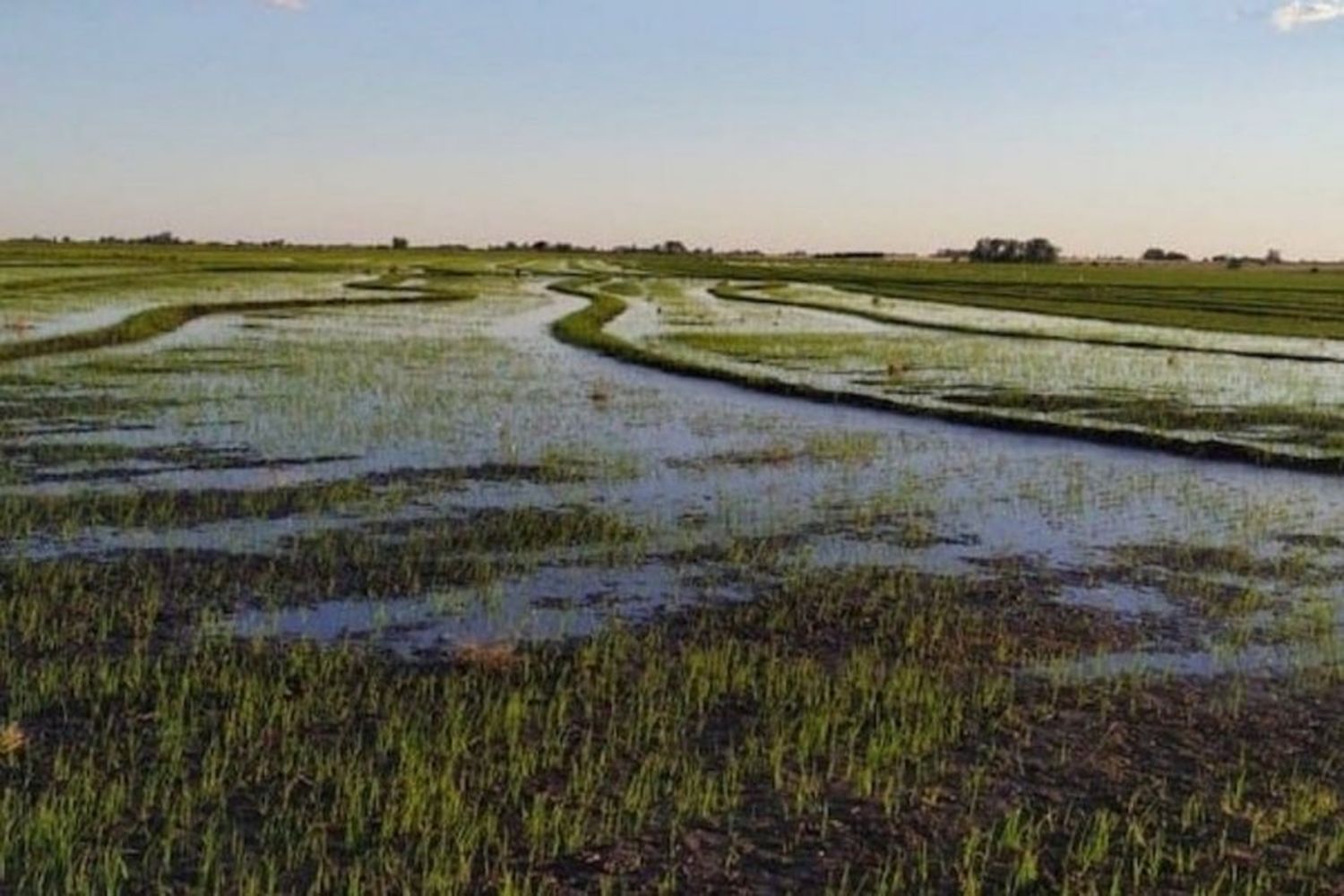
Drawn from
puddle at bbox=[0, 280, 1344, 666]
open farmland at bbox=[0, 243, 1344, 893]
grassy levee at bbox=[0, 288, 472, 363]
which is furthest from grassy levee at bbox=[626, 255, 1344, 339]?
puddle at bbox=[0, 280, 1344, 666]

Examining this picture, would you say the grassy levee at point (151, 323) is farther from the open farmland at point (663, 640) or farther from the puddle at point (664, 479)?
the open farmland at point (663, 640)

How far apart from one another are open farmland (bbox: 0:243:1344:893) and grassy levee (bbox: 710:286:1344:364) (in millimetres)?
8033

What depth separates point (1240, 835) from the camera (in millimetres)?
5484

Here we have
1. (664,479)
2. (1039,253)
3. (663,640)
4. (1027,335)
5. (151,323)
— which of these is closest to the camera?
(663,640)

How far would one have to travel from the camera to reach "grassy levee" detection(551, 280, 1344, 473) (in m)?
14.5

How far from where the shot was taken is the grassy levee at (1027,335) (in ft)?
88.0

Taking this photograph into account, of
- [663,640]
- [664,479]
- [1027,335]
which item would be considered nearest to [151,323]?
[664,479]

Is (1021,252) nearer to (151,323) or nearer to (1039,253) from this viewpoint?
(1039,253)

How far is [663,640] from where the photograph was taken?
7848 mm

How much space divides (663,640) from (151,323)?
23.6 m

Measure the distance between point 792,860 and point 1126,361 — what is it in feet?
72.0

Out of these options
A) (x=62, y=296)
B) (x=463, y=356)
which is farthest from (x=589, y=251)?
(x=463, y=356)

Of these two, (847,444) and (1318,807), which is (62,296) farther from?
(1318,807)

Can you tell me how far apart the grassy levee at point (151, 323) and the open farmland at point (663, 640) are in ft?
11.6
